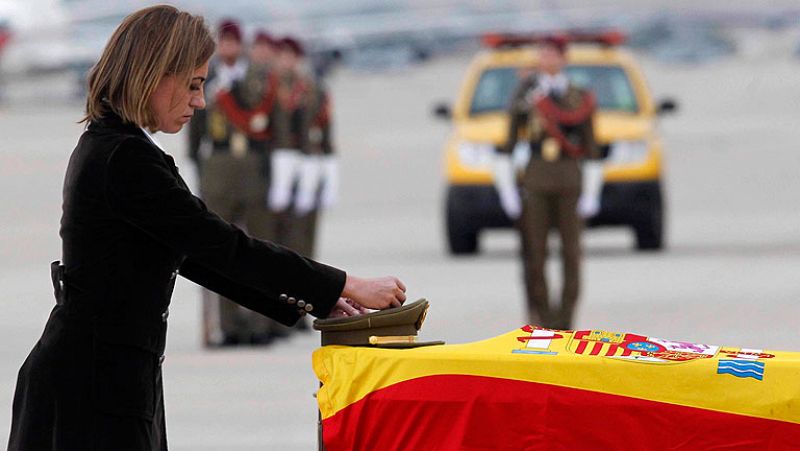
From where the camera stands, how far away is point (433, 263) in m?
17.7

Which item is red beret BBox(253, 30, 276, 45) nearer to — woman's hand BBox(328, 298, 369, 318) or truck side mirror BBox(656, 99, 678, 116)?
truck side mirror BBox(656, 99, 678, 116)

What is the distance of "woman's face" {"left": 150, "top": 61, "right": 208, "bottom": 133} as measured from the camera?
14.7 feet

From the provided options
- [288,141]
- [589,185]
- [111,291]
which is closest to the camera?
[111,291]

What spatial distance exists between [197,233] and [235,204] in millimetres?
8536

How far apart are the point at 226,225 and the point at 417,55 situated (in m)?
62.8

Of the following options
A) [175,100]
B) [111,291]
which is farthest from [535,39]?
[111,291]

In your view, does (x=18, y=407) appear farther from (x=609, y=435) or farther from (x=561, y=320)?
(x=561, y=320)

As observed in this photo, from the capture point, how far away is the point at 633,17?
80.1 m

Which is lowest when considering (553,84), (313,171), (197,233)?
(313,171)

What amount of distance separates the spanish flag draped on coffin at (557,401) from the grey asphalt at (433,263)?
418 cm

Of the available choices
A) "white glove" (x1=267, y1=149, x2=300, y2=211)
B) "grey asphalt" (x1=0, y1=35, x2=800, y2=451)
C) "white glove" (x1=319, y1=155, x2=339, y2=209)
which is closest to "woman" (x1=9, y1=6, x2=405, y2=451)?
"grey asphalt" (x1=0, y1=35, x2=800, y2=451)

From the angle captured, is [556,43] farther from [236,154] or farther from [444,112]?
[444,112]

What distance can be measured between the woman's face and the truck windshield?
46.1 ft

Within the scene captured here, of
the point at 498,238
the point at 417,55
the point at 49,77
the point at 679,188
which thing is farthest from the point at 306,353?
the point at 417,55
